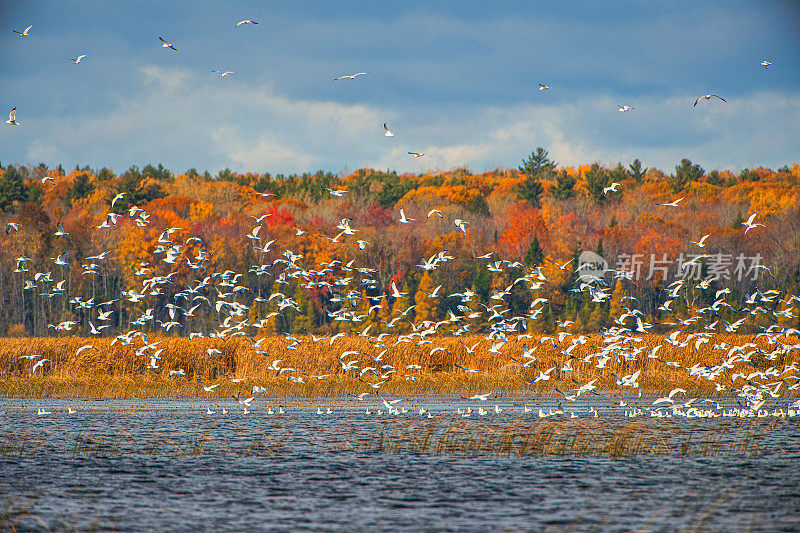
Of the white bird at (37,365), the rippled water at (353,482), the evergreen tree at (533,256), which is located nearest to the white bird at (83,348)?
the white bird at (37,365)

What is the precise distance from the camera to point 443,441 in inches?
1030

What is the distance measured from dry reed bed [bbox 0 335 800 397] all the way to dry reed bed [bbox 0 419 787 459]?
42.5 ft

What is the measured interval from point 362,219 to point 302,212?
9.94 meters

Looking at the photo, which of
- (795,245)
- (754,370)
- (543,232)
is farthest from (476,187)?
(754,370)

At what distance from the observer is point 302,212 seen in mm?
145250

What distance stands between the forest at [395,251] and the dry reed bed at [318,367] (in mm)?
42195

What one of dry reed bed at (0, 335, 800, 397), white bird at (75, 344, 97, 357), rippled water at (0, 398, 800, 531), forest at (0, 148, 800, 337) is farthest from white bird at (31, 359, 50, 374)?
forest at (0, 148, 800, 337)

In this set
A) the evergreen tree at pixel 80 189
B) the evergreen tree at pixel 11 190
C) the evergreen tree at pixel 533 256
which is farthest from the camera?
the evergreen tree at pixel 80 189

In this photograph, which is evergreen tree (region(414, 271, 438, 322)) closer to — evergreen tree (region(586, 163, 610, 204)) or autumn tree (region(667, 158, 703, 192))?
evergreen tree (region(586, 163, 610, 204))

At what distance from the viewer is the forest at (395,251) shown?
108500 millimetres

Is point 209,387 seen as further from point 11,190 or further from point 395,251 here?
point 11,190

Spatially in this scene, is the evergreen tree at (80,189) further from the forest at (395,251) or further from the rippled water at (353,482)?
the rippled water at (353,482)

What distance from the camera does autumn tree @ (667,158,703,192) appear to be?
527 feet

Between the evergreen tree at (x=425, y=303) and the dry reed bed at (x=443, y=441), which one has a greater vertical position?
the evergreen tree at (x=425, y=303)
